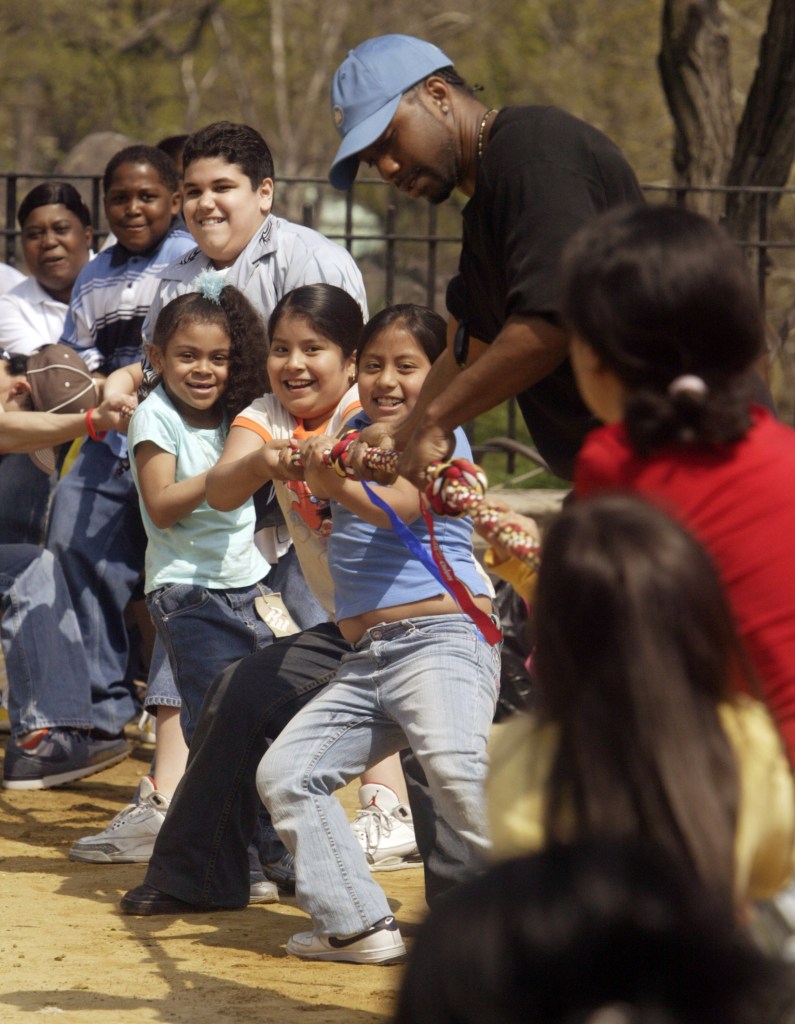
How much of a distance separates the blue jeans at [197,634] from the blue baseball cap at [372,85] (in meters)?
1.61

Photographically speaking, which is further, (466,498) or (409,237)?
(409,237)

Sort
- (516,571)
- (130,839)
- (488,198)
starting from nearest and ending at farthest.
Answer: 1. (516,571)
2. (488,198)
3. (130,839)

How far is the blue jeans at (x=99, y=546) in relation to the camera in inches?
235

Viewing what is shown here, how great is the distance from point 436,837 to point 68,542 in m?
2.73

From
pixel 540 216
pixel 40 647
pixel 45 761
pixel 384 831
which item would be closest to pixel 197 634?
pixel 384 831

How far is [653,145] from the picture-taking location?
1073 inches

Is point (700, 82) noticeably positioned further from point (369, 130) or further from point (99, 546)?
point (369, 130)

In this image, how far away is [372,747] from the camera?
3840mm

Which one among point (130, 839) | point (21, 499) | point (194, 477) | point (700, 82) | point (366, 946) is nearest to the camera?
point (366, 946)

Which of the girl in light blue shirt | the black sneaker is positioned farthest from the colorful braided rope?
the black sneaker

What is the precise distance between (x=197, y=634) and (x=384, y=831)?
2.85 ft

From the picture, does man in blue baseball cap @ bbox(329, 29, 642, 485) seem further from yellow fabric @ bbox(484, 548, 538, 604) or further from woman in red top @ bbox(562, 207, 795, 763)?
woman in red top @ bbox(562, 207, 795, 763)

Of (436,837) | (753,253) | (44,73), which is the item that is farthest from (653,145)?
(436,837)

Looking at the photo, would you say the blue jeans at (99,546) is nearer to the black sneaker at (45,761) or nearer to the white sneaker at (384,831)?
the black sneaker at (45,761)
